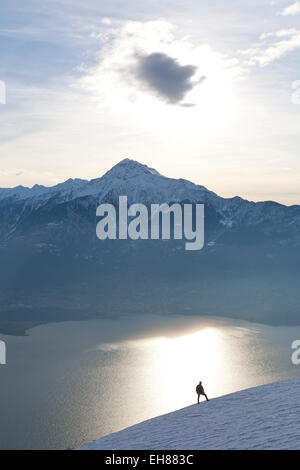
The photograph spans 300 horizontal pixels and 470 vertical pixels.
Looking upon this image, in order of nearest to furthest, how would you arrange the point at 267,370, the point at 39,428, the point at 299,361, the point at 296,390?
the point at 296,390
the point at 39,428
the point at 267,370
the point at 299,361

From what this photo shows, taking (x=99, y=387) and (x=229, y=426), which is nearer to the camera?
(x=229, y=426)

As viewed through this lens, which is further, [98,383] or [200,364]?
[200,364]

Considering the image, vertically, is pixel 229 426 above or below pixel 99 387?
above

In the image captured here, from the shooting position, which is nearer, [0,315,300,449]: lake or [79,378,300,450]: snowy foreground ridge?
[79,378,300,450]: snowy foreground ridge

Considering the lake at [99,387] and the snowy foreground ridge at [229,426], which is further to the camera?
the lake at [99,387]
